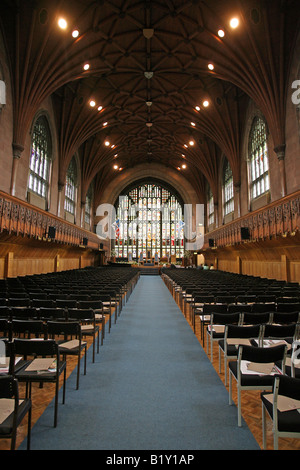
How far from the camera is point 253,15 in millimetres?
14383

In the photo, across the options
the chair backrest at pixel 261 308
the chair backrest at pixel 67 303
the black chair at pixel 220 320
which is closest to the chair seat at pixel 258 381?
the black chair at pixel 220 320

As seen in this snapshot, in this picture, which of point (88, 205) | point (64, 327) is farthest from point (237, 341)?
point (88, 205)

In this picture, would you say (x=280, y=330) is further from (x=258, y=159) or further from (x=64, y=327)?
(x=258, y=159)

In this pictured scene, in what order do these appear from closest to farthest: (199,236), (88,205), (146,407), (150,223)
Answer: (146,407) < (199,236) < (88,205) < (150,223)

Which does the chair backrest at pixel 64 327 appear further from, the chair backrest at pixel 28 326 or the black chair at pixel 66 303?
the black chair at pixel 66 303

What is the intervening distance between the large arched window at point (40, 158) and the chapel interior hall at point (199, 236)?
0.17m

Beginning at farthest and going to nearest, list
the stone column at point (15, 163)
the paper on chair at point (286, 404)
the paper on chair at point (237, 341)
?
the stone column at point (15, 163) → the paper on chair at point (237, 341) → the paper on chair at point (286, 404)

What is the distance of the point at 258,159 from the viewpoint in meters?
20.3

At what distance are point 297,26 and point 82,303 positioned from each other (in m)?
17.6

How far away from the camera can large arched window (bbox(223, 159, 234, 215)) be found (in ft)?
91.4

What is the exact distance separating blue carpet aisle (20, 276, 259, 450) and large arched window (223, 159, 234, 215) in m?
24.0

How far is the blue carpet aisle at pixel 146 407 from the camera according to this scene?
276 cm

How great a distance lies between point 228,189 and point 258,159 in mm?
8699

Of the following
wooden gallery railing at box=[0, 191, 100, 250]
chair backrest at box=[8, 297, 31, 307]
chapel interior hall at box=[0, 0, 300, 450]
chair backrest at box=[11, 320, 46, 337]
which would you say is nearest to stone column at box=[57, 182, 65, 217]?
chapel interior hall at box=[0, 0, 300, 450]
